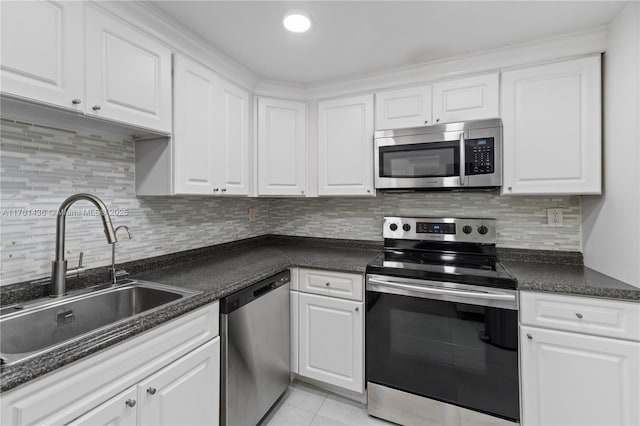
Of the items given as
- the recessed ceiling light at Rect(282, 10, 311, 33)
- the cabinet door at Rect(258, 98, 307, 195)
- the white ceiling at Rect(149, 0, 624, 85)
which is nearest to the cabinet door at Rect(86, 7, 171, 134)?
the white ceiling at Rect(149, 0, 624, 85)

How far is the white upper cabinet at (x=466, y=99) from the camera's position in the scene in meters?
1.78

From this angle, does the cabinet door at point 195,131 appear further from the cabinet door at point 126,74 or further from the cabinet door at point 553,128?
the cabinet door at point 553,128

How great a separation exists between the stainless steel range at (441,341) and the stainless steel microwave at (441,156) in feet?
1.78

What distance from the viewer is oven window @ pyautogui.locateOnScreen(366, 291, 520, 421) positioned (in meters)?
1.48

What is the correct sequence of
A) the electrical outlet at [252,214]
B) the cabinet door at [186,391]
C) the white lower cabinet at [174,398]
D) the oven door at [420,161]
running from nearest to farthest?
the white lower cabinet at [174,398], the cabinet door at [186,391], the oven door at [420,161], the electrical outlet at [252,214]

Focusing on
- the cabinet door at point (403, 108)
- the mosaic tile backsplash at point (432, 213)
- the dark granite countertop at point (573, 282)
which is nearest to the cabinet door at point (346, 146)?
the cabinet door at point (403, 108)

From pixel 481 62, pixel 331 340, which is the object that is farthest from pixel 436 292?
pixel 481 62

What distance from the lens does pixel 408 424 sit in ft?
5.51

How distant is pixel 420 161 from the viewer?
6.35 ft

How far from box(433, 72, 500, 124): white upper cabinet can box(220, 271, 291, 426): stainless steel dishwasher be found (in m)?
1.52

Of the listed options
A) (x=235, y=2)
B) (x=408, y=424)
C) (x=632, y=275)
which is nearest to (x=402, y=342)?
(x=408, y=424)

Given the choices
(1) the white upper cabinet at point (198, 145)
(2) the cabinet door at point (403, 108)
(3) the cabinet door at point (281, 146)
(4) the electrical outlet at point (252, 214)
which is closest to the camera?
(1) the white upper cabinet at point (198, 145)

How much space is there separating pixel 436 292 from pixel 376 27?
4.91ft

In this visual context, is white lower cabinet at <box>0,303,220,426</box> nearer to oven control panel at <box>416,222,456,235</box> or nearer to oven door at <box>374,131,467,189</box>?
oven door at <box>374,131,467,189</box>
